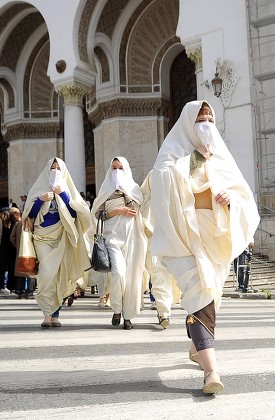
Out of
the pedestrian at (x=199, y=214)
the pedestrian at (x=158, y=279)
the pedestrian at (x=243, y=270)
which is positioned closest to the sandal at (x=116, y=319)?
the pedestrian at (x=158, y=279)

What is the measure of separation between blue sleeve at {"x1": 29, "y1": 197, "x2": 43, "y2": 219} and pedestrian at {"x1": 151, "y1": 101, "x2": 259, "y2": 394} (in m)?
2.81

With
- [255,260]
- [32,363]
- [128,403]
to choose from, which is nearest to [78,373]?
[32,363]

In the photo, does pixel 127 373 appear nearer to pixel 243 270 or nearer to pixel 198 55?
pixel 243 270

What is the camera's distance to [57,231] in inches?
235

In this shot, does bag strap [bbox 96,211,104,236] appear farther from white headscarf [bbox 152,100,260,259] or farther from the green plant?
the green plant

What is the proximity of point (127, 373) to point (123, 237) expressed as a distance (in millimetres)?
2635

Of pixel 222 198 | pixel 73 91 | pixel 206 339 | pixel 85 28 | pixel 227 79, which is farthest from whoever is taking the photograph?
pixel 85 28

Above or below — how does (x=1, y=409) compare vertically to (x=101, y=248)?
below

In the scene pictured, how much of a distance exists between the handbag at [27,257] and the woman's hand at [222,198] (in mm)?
2990

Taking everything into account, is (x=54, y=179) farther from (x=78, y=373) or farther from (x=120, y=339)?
(x=78, y=373)

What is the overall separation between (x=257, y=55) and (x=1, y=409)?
12323 mm

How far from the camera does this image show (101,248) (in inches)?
215

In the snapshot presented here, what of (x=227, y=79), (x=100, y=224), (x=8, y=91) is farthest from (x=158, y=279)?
(x=8, y=91)

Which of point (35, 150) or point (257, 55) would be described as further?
point (35, 150)
